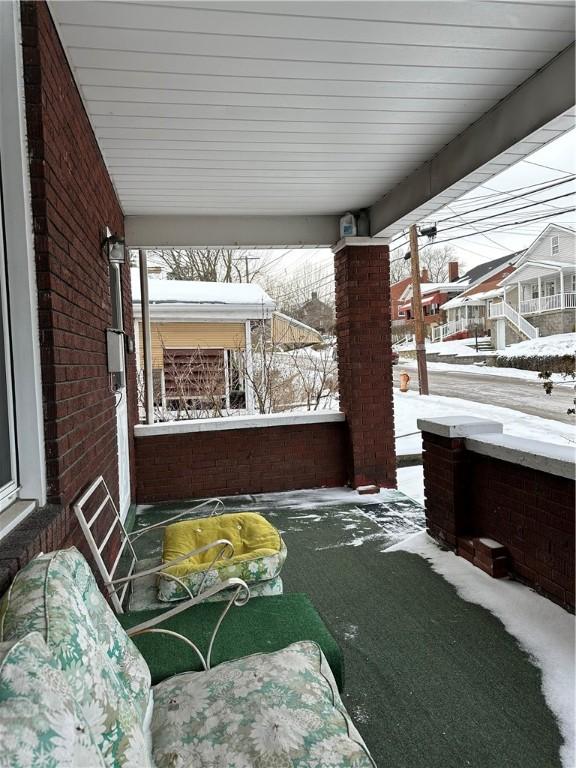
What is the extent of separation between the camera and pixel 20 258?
6.40 feet

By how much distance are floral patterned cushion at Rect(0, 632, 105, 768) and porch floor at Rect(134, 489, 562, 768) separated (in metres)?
1.36

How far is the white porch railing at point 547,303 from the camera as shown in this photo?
345 inches

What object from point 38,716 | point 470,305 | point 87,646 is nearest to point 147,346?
point 87,646

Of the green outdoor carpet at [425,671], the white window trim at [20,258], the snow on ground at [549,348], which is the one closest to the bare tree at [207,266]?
the snow on ground at [549,348]

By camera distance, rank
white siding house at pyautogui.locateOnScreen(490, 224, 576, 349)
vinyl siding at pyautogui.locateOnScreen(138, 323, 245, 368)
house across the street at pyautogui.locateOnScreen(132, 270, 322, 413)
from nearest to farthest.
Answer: white siding house at pyautogui.locateOnScreen(490, 224, 576, 349) < house across the street at pyautogui.locateOnScreen(132, 270, 322, 413) < vinyl siding at pyautogui.locateOnScreen(138, 323, 245, 368)

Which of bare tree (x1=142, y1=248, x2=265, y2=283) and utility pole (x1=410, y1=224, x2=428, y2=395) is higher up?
bare tree (x1=142, y1=248, x2=265, y2=283)

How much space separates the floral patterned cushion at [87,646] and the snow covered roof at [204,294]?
814 cm

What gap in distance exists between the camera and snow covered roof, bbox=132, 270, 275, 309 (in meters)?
9.39

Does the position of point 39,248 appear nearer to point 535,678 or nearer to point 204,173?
point 204,173

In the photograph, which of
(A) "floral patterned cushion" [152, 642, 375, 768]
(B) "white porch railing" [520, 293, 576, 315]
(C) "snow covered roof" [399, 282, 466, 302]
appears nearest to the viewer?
(A) "floral patterned cushion" [152, 642, 375, 768]

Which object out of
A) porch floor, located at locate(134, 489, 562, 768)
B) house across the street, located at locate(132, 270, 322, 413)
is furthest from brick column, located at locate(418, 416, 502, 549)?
house across the street, located at locate(132, 270, 322, 413)

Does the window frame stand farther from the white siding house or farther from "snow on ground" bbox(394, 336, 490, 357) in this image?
"snow on ground" bbox(394, 336, 490, 357)

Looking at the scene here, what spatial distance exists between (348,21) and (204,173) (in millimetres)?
2004

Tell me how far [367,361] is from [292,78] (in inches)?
126
